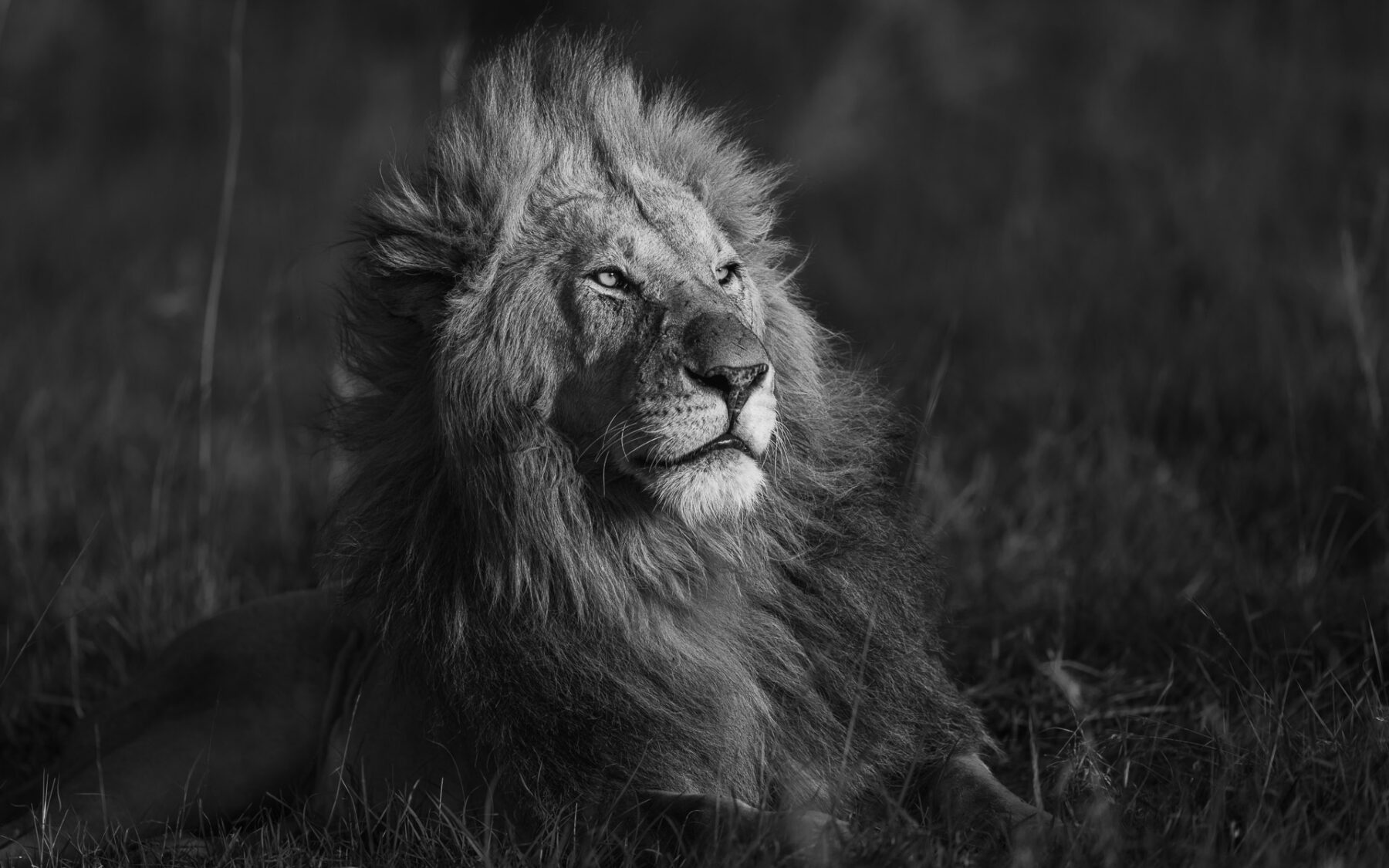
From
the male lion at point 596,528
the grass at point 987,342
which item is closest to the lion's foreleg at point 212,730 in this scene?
the male lion at point 596,528

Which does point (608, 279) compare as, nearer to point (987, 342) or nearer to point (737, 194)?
point (737, 194)

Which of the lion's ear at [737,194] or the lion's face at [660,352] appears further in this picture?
the lion's ear at [737,194]

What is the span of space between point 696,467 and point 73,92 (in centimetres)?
1076

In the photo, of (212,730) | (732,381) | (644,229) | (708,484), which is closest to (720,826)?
(708,484)

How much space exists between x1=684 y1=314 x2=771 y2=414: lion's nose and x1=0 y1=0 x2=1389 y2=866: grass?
0.82 meters

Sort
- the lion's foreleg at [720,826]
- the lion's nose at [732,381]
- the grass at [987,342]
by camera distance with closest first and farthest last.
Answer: the lion's foreleg at [720,826]
the lion's nose at [732,381]
the grass at [987,342]

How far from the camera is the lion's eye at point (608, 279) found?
315cm

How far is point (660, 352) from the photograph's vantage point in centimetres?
295

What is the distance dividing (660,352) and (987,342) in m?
3.92

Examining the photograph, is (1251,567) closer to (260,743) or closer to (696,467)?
(696,467)

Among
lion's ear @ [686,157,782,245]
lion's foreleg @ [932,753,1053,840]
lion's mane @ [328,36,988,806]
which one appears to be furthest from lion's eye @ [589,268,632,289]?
lion's foreleg @ [932,753,1053,840]

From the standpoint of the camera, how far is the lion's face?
2.87 m

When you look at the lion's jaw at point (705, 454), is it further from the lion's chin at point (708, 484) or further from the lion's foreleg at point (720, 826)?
the lion's foreleg at point (720, 826)

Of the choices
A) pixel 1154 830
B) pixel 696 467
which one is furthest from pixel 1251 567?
pixel 696 467
